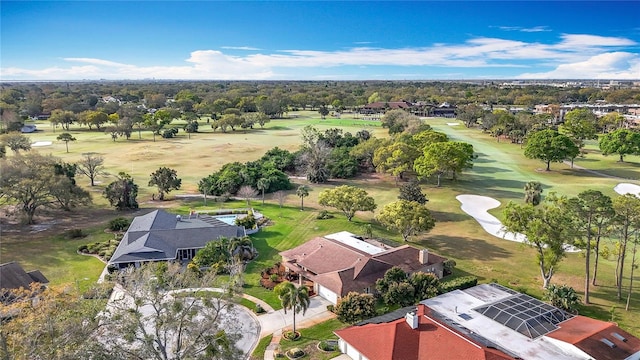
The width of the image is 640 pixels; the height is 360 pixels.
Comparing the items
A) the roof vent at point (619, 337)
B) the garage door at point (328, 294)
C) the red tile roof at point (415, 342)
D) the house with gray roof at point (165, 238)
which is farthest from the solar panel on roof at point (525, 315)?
the house with gray roof at point (165, 238)

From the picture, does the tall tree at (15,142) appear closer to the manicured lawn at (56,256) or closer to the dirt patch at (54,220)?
the dirt patch at (54,220)

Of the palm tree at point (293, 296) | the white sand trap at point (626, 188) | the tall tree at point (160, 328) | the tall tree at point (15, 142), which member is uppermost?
the tall tree at point (15, 142)

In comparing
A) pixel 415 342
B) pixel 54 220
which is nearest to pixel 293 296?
pixel 415 342

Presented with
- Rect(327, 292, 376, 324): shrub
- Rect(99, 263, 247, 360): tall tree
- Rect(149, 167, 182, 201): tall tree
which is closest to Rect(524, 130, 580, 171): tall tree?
Rect(327, 292, 376, 324): shrub

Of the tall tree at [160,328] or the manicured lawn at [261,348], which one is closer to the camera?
the tall tree at [160,328]

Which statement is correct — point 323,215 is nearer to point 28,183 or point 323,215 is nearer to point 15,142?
point 28,183

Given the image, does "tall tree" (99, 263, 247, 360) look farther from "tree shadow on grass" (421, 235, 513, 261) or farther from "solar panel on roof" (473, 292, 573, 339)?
"tree shadow on grass" (421, 235, 513, 261)

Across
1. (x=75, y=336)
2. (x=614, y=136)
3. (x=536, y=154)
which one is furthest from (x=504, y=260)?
(x=614, y=136)
